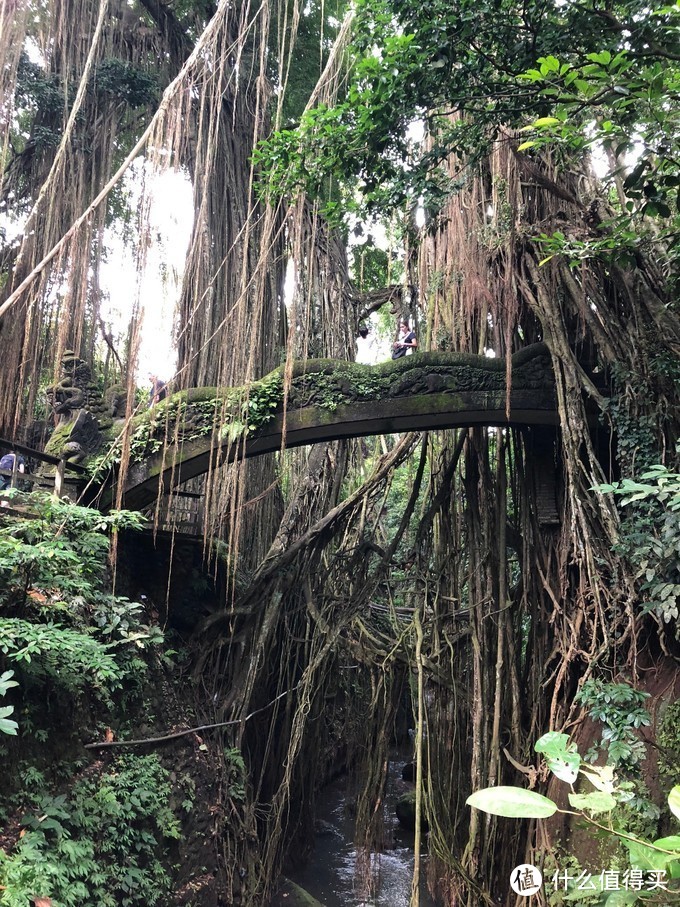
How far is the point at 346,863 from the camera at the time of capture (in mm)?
5816

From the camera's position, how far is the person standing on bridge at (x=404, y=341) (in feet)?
18.2

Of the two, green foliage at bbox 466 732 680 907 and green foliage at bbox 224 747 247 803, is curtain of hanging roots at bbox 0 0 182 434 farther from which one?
green foliage at bbox 466 732 680 907

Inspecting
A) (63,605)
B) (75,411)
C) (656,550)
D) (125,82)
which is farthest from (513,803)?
(125,82)

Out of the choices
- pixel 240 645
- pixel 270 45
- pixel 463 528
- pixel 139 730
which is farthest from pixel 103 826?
pixel 270 45

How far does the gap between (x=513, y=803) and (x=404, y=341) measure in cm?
502

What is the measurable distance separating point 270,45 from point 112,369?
133 inches

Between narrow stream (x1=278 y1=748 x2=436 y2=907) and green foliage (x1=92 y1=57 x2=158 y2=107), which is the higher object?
green foliage (x1=92 y1=57 x2=158 y2=107)

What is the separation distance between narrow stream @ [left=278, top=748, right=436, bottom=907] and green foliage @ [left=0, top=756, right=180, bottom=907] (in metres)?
1.88

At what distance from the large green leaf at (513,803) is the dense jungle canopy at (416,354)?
144 centimetres

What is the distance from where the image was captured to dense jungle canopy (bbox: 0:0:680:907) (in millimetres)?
2936

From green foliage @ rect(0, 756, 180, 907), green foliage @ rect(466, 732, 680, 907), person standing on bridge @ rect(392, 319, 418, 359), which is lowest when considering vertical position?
green foliage @ rect(0, 756, 180, 907)

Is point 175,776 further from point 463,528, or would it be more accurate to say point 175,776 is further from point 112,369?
point 112,369

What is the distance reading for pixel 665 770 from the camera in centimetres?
305

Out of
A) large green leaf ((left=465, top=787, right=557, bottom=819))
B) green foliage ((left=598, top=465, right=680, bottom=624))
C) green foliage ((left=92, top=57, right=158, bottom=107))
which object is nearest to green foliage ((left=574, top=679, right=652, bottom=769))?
green foliage ((left=598, top=465, right=680, bottom=624))
